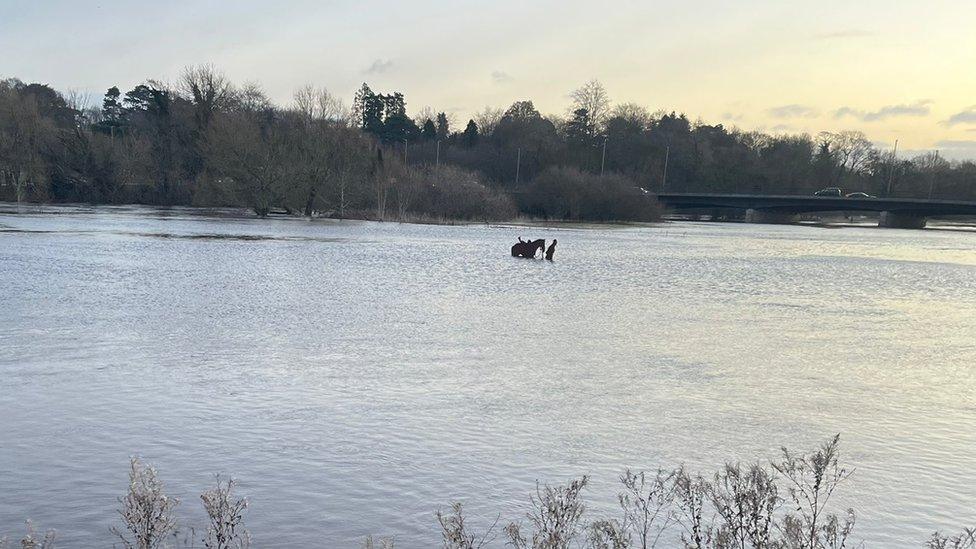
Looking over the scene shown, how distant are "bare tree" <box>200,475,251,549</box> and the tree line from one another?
61.7 m

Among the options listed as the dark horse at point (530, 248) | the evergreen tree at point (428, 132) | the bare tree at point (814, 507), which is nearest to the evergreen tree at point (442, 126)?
the evergreen tree at point (428, 132)

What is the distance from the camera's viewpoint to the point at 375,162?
69312 millimetres

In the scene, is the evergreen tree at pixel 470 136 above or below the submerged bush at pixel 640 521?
above

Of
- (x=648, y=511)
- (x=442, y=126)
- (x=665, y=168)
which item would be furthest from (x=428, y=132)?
(x=648, y=511)

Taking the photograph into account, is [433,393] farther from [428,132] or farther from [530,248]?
[428,132]

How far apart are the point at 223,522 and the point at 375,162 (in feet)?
211

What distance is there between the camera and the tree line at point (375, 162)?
223ft

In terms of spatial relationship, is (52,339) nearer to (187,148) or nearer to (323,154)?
(323,154)

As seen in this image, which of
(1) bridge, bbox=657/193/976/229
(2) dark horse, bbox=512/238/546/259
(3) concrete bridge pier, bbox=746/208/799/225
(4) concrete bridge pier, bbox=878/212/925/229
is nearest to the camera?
(2) dark horse, bbox=512/238/546/259

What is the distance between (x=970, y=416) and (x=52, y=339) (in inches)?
510

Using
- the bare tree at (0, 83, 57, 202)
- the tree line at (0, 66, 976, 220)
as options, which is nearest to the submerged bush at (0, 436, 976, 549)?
the tree line at (0, 66, 976, 220)

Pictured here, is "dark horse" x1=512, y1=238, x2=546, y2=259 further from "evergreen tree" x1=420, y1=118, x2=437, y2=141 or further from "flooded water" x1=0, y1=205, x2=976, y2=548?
"evergreen tree" x1=420, y1=118, x2=437, y2=141

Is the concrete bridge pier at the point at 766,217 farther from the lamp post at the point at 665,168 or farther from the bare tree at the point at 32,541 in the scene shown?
the bare tree at the point at 32,541

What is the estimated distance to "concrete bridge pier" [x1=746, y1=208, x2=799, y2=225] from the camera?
108m
